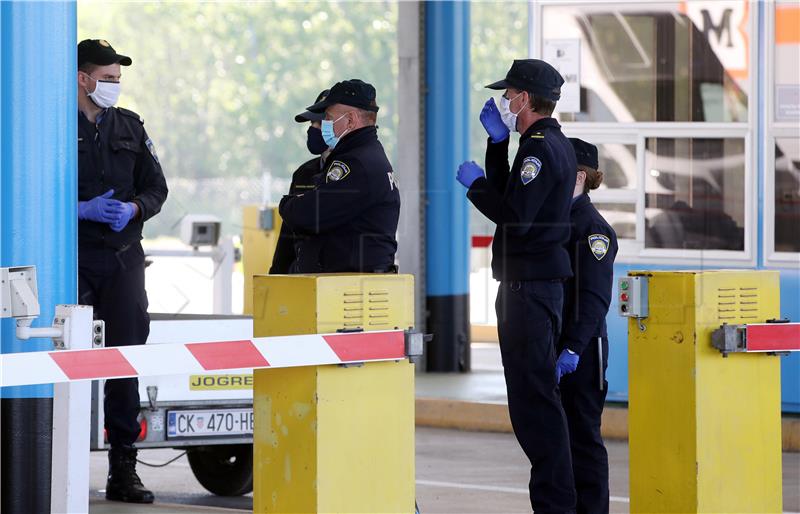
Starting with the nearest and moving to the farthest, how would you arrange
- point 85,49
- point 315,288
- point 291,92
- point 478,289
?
point 315,288, point 85,49, point 478,289, point 291,92

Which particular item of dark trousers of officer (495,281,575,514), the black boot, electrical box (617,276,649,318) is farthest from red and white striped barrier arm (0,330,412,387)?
the black boot

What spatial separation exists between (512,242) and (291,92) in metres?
39.3

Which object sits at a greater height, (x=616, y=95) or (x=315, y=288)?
(x=616, y=95)

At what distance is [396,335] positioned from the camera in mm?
5547

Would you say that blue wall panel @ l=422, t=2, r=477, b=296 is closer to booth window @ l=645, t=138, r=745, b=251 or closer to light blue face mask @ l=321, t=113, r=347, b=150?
booth window @ l=645, t=138, r=745, b=251

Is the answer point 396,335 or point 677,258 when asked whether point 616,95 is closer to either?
point 677,258

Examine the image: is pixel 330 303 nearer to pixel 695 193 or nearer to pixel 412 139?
pixel 695 193

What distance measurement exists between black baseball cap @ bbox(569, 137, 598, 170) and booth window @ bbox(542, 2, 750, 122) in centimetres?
392

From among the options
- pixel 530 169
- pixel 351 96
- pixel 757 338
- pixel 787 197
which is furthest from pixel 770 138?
pixel 530 169

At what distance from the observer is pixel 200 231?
539 inches

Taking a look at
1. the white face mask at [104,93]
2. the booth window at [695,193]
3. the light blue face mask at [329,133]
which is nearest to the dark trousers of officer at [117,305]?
the white face mask at [104,93]

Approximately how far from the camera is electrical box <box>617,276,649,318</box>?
6.54 m

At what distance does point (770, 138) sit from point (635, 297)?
4.15 metres

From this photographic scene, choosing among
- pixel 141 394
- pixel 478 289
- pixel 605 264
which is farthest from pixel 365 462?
pixel 478 289
